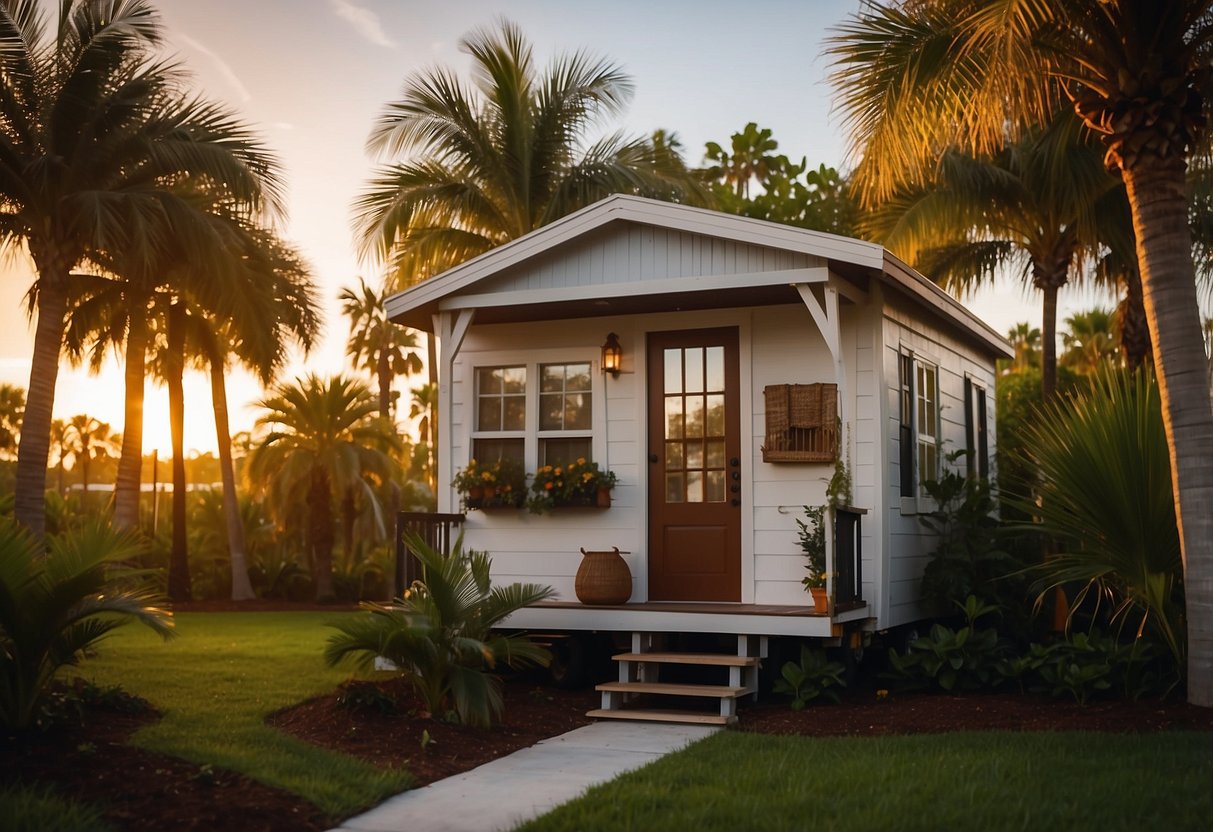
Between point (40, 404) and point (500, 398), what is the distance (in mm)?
5946

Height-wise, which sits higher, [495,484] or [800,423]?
[800,423]

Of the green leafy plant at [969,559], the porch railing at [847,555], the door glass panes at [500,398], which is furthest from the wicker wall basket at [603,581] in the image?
the green leafy plant at [969,559]

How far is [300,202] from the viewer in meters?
15.1

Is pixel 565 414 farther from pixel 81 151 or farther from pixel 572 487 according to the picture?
pixel 81 151

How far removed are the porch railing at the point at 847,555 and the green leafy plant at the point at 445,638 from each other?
2.18m

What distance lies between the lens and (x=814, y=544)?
29.2 ft

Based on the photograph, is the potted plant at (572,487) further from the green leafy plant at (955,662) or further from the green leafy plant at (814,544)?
the green leafy plant at (955,662)

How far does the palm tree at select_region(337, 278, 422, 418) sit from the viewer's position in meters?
34.4

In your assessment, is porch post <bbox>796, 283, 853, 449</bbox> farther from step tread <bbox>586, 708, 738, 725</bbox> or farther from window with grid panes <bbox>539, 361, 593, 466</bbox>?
step tread <bbox>586, 708, 738, 725</bbox>

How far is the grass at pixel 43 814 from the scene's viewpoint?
498 centimetres

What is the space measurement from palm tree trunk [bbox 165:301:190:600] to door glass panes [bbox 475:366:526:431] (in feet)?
33.2

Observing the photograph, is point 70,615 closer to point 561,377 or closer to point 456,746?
point 456,746

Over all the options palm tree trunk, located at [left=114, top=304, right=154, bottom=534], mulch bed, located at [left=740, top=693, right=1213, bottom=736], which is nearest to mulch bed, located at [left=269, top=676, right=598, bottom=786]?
mulch bed, located at [left=740, top=693, right=1213, bottom=736]

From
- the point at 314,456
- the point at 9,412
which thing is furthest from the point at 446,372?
the point at 9,412
